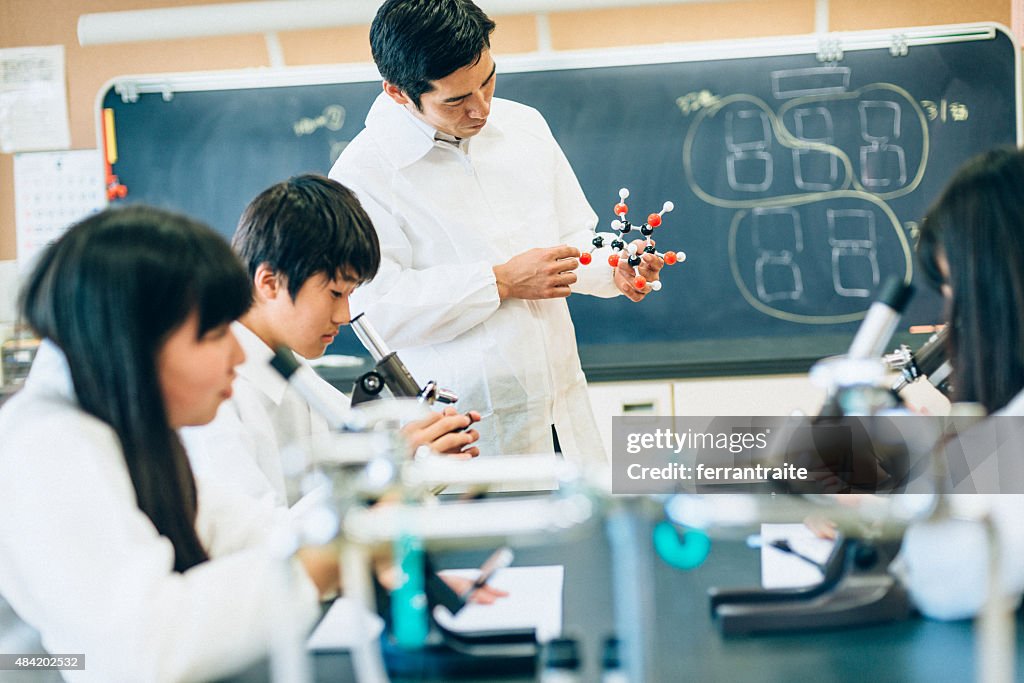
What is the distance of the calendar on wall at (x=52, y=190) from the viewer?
11.3 feet

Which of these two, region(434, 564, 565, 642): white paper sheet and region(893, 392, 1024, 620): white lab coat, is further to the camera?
region(434, 564, 565, 642): white paper sheet

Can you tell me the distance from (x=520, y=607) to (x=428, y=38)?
1.09 meters

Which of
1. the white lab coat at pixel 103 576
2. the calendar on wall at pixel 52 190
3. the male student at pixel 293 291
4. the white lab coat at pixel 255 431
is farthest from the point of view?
the calendar on wall at pixel 52 190

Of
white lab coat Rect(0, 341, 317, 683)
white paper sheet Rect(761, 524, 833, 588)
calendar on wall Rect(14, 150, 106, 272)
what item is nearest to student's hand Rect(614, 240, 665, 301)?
white paper sheet Rect(761, 524, 833, 588)

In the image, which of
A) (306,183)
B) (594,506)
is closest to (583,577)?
(594,506)

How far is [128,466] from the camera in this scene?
96cm

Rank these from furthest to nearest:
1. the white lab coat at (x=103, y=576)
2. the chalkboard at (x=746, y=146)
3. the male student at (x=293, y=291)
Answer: the chalkboard at (x=746, y=146) < the male student at (x=293, y=291) < the white lab coat at (x=103, y=576)

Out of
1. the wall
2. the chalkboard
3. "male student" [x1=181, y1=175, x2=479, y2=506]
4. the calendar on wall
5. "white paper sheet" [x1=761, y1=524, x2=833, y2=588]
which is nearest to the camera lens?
"white paper sheet" [x1=761, y1=524, x2=833, y2=588]

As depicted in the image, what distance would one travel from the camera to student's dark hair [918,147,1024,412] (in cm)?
101

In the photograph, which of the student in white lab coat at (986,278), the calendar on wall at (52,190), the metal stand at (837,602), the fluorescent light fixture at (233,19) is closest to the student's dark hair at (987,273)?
the student in white lab coat at (986,278)

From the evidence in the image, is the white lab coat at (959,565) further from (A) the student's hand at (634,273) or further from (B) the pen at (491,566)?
(A) the student's hand at (634,273)

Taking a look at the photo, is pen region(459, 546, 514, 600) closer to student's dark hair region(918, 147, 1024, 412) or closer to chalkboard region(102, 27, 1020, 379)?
student's dark hair region(918, 147, 1024, 412)

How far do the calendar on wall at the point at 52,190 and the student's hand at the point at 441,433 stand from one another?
252cm

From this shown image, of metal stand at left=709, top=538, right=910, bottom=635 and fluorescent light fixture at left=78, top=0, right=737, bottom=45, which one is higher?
fluorescent light fixture at left=78, top=0, right=737, bottom=45
